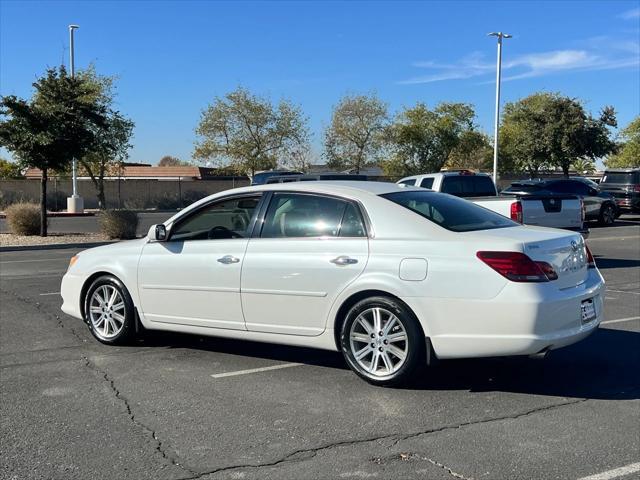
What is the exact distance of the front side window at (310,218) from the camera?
5.77 meters

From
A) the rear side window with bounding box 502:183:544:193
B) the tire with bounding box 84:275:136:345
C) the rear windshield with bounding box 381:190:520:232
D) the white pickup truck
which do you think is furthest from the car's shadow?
the rear side window with bounding box 502:183:544:193

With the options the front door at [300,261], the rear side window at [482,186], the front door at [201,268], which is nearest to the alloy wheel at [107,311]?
the front door at [201,268]

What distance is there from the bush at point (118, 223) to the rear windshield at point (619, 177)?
65.2 ft

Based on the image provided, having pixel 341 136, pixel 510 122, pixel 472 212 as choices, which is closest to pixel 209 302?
pixel 472 212

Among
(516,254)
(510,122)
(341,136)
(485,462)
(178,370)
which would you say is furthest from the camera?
(510,122)

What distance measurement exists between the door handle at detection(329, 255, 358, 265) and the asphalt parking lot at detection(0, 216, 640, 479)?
3.27 feet

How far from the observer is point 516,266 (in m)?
5.06

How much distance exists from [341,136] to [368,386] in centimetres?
4310

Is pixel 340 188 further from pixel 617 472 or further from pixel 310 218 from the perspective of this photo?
pixel 617 472

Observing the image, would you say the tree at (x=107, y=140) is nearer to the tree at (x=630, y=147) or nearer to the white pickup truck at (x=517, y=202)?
the white pickup truck at (x=517, y=202)

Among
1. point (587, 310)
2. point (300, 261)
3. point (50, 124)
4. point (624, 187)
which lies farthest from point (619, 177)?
point (300, 261)

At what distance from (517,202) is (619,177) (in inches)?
778

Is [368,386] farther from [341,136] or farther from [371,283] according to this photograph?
[341,136]

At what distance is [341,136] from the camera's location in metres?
47.8
